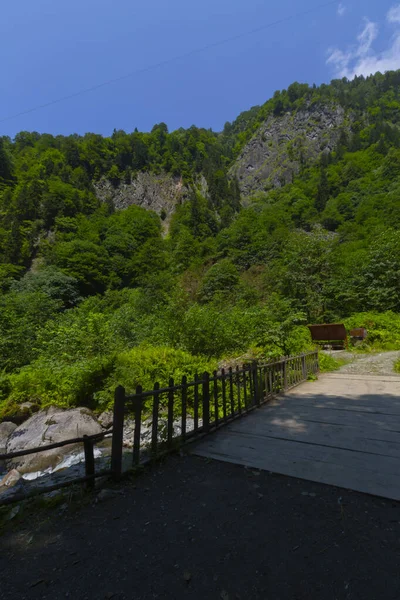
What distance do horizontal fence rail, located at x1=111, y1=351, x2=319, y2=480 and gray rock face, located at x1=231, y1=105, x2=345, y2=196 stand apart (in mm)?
91271

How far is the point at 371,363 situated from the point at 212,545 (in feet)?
32.7

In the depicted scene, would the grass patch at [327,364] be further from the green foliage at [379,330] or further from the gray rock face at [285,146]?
the gray rock face at [285,146]

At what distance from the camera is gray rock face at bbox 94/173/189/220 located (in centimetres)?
7525

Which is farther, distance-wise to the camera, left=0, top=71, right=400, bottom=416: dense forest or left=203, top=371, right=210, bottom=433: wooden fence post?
left=0, top=71, right=400, bottom=416: dense forest

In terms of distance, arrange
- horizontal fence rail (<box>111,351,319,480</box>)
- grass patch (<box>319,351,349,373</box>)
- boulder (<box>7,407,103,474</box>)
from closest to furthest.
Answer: horizontal fence rail (<box>111,351,319,480</box>) < boulder (<box>7,407,103,474</box>) < grass patch (<box>319,351,349,373</box>)

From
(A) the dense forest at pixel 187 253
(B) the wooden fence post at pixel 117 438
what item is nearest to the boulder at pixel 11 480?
(A) the dense forest at pixel 187 253

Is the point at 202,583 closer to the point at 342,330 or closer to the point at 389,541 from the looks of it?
the point at 389,541

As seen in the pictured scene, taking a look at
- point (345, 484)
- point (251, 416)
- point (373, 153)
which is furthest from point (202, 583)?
point (373, 153)

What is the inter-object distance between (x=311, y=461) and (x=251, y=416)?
1827 millimetres

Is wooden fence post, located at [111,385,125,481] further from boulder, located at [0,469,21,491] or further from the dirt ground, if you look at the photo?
boulder, located at [0,469,21,491]

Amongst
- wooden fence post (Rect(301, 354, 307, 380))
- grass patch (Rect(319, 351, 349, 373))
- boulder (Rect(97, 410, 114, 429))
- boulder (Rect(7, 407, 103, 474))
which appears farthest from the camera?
grass patch (Rect(319, 351, 349, 373))

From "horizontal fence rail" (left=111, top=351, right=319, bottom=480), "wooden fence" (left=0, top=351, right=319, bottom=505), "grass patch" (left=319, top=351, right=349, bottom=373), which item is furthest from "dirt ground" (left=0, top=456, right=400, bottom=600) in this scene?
"grass patch" (left=319, top=351, right=349, bottom=373)

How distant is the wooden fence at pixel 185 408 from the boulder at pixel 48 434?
93 cm

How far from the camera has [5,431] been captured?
806cm
